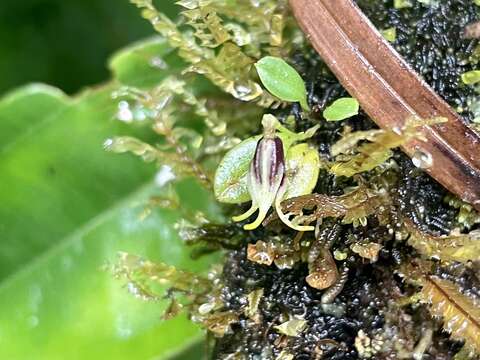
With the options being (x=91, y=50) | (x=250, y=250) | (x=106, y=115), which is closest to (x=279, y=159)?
(x=250, y=250)

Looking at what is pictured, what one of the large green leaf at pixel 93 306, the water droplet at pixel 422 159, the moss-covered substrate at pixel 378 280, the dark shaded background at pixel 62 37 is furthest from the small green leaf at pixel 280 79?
the dark shaded background at pixel 62 37

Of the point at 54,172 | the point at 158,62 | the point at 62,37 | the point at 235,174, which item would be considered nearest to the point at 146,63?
the point at 158,62

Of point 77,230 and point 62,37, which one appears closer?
point 77,230

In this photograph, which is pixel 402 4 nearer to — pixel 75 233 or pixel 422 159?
pixel 422 159

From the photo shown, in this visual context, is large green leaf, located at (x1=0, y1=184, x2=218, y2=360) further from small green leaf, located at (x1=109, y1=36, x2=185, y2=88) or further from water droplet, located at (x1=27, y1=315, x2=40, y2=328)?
small green leaf, located at (x1=109, y1=36, x2=185, y2=88)

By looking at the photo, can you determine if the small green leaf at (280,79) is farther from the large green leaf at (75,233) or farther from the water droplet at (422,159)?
the large green leaf at (75,233)

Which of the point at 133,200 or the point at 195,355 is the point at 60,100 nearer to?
the point at 133,200
